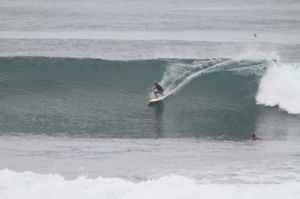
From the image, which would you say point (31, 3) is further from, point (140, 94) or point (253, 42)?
point (140, 94)

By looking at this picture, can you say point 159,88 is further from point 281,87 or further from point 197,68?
point 281,87

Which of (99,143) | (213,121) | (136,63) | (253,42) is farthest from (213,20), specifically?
(99,143)

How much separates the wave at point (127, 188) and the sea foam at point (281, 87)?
850cm

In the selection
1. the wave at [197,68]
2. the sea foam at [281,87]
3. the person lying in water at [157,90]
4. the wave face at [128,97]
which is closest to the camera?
the wave face at [128,97]

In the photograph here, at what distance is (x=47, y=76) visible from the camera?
29.4 metres

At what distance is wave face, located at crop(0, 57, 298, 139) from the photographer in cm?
2308

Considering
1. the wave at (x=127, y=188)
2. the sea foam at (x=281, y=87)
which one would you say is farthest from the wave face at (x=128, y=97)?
the wave at (x=127, y=188)

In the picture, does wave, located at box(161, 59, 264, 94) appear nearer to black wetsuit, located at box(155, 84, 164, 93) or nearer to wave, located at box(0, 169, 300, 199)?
black wetsuit, located at box(155, 84, 164, 93)

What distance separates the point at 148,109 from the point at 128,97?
2041 mm

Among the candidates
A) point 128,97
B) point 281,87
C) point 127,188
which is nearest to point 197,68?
point 128,97

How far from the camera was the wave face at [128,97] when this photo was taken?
2308cm

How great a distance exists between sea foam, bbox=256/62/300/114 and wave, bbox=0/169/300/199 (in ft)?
27.9

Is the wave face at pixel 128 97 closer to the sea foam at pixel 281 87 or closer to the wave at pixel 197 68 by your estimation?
the wave at pixel 197 68

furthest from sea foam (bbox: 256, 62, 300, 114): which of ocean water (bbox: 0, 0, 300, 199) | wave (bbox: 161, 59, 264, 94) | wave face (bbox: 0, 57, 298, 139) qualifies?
wave (bbox: 161, 59, 264, 94)
